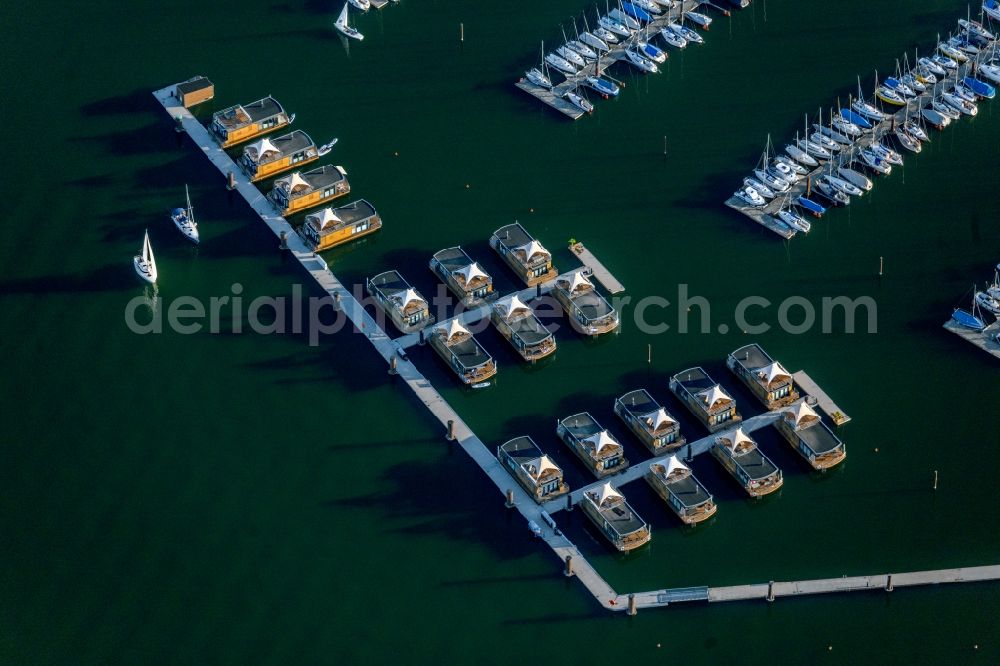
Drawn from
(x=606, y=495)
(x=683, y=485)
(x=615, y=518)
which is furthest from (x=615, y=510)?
(x=683, y=485)

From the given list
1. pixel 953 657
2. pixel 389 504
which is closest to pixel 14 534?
pixel 389 504

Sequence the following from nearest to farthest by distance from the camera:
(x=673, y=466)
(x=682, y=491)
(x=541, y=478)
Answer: (x=682, y=491), (x=541, y=478), (x=673, y=466)

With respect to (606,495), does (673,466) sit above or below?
above

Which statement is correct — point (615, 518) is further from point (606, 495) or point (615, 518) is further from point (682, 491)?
point (682, 491)

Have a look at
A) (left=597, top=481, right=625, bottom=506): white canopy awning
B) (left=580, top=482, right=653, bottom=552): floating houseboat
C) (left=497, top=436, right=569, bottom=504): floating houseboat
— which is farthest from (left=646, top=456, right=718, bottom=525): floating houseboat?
(left=497, top=436, right=569, bottom=504): floating houseboat

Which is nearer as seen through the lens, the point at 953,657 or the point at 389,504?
the point at 953,657

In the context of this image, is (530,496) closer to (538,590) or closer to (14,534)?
(538,590)

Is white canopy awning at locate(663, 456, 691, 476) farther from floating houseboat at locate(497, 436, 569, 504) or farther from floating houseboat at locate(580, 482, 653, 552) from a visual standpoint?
floating houseboat at locate(497, 436, 569, 504)
